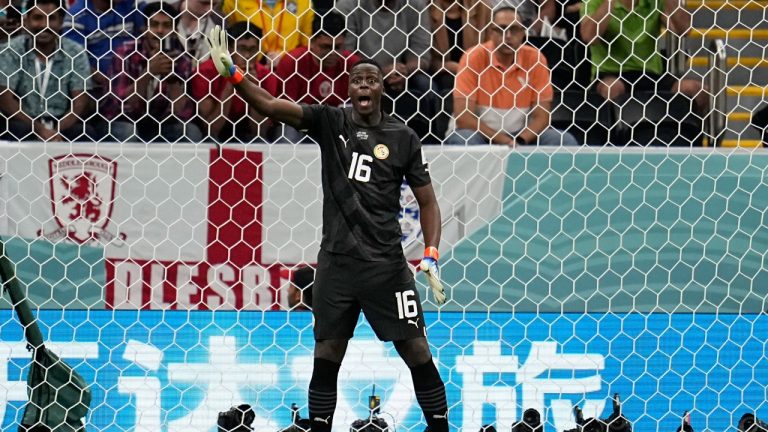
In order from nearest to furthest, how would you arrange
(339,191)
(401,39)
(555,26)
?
(339,191) < (401,39) < (555,26)

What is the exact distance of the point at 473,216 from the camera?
696cm

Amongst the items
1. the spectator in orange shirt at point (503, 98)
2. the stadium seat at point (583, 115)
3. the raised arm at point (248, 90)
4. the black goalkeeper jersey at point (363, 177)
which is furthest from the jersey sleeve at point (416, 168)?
the stadium seat at point (583, 115)

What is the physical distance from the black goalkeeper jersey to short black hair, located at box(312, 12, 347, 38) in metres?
2.04

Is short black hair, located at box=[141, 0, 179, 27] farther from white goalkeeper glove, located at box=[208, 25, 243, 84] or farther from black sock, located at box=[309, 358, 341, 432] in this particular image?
black sock, located at box=[309, 358, 341, 432]

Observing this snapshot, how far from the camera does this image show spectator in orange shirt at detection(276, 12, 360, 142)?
7332 mm

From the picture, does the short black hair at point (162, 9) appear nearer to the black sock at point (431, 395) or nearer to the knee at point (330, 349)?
the knee at point (330, 349)

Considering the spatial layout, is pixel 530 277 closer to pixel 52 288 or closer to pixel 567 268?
pixel 567 268

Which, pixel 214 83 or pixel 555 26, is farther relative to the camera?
pixel 555 26

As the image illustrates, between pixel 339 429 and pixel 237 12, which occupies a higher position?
pixel 237 12

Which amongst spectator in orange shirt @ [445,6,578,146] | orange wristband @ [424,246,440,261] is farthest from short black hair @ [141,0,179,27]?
orange wristband @ [424,246,440,261]

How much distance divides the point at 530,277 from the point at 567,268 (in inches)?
7.4

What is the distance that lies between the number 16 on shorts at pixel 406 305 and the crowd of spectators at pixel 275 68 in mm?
1587

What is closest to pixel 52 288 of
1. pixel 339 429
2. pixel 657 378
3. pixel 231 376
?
pixel 231 376

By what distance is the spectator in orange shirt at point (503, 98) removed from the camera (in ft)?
23.8
